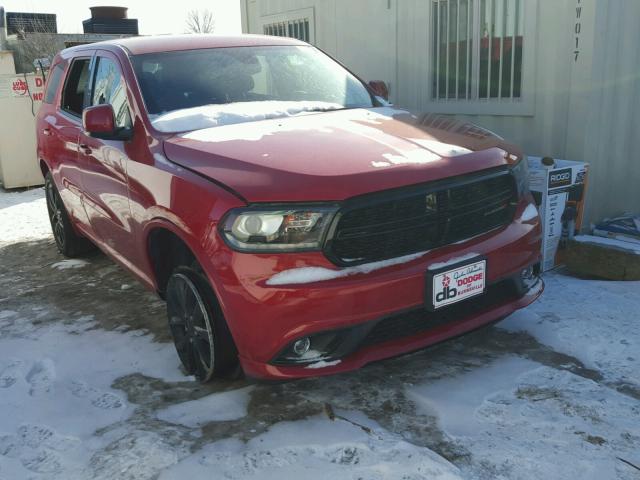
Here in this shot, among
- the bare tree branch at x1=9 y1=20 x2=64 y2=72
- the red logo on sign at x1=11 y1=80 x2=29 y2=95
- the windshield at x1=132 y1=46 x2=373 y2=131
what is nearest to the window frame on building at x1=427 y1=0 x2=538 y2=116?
the windshield at x1=132 y1=46 x2=373 y2=131

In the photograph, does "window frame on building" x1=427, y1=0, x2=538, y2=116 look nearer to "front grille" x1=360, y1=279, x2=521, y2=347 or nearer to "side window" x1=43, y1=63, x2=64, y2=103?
"front grille" x1=360, y1=279, x2=521, y2=347

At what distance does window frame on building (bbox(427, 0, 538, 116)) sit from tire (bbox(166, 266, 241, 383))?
3.49 meters

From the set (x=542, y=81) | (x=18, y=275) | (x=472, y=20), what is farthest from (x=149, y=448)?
(x=472, y=20)

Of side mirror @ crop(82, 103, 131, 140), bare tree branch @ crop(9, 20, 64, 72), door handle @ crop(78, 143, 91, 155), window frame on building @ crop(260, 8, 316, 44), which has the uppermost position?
bare tree branch @ crop(9, 20, 64, 72)

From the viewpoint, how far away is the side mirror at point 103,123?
11.4 feet

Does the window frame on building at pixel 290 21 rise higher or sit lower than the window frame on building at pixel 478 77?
higher

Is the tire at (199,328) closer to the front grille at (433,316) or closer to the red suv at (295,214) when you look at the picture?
the red suv at (295,214)

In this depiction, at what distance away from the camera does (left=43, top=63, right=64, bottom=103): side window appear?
5318mm

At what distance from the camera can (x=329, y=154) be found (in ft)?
9.35

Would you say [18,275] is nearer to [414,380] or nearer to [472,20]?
[414,380]

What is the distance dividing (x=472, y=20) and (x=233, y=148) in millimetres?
3631

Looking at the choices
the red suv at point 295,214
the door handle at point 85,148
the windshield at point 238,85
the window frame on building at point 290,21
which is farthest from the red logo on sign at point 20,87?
the windshield at point 238,85

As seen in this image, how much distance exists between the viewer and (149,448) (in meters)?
2.71

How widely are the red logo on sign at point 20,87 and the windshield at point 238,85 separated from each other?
21.0 feet
